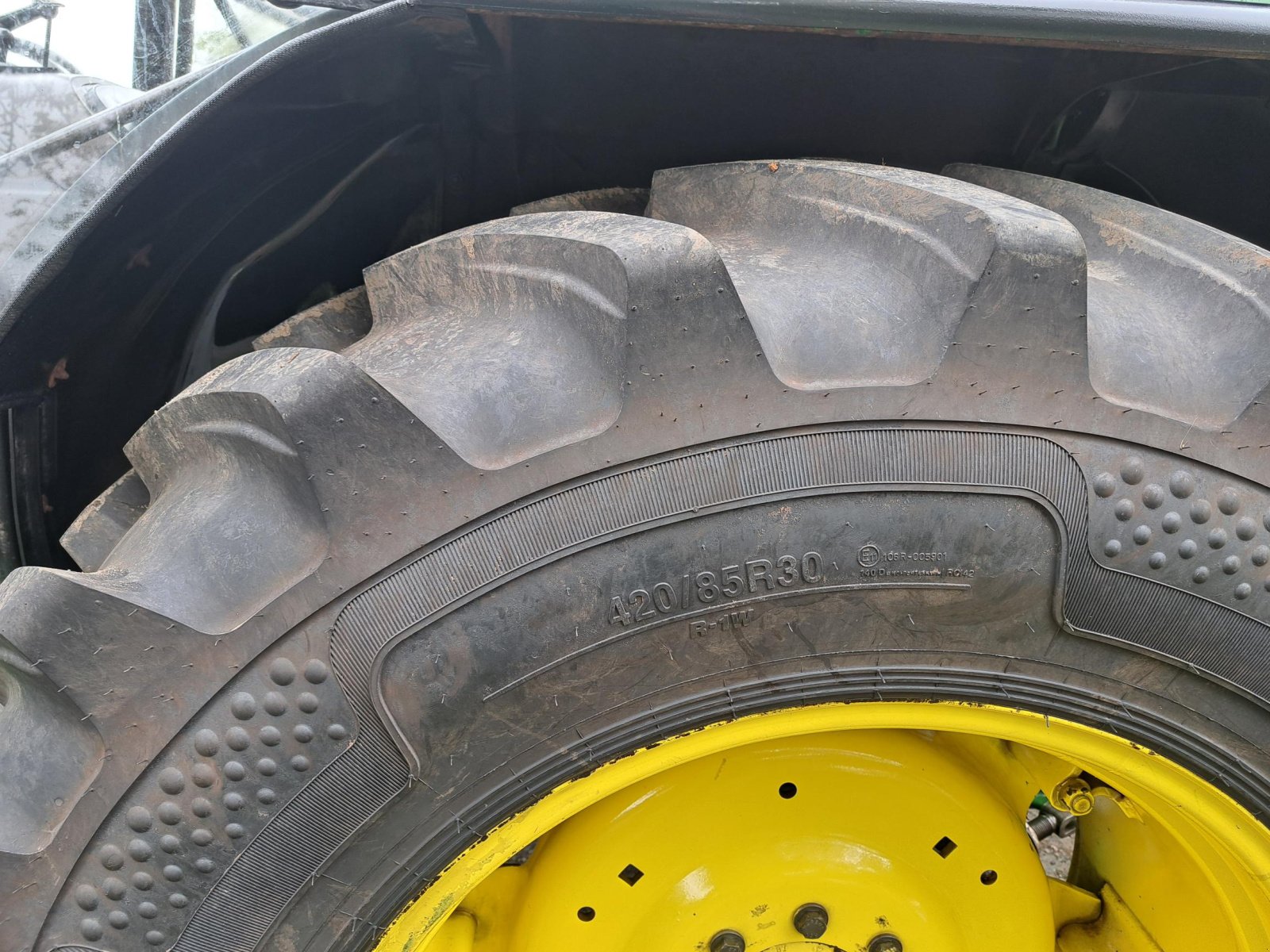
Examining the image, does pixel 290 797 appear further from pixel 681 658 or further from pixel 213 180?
pixel 213 180

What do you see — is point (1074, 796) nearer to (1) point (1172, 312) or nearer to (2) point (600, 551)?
(1) point (1172, 312)

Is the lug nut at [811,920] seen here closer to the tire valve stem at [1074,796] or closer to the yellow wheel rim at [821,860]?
the yellow wheel rim at [821,860]

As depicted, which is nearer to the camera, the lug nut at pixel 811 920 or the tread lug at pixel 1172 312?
the tread lug at pixel 1172 312

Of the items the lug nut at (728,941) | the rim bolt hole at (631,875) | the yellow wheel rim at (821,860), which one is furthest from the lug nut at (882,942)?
the rim bolt hole at (631,875)

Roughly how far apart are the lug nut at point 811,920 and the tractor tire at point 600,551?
298 millimetres

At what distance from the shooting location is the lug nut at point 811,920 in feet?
2.95

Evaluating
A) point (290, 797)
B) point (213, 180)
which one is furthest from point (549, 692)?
point (213, 180)

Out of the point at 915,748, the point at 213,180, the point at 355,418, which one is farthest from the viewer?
the point at 915,748

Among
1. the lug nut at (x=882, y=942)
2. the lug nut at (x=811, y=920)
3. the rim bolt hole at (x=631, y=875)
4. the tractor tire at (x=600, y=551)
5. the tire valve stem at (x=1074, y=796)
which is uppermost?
the tractor tire at (x=600, y=551)

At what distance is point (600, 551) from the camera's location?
2.21ft

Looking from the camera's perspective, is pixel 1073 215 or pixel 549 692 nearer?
pixel 549 692

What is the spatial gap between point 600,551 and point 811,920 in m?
0.48

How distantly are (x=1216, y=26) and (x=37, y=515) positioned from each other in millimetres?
1087

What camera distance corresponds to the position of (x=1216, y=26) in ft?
2.24
